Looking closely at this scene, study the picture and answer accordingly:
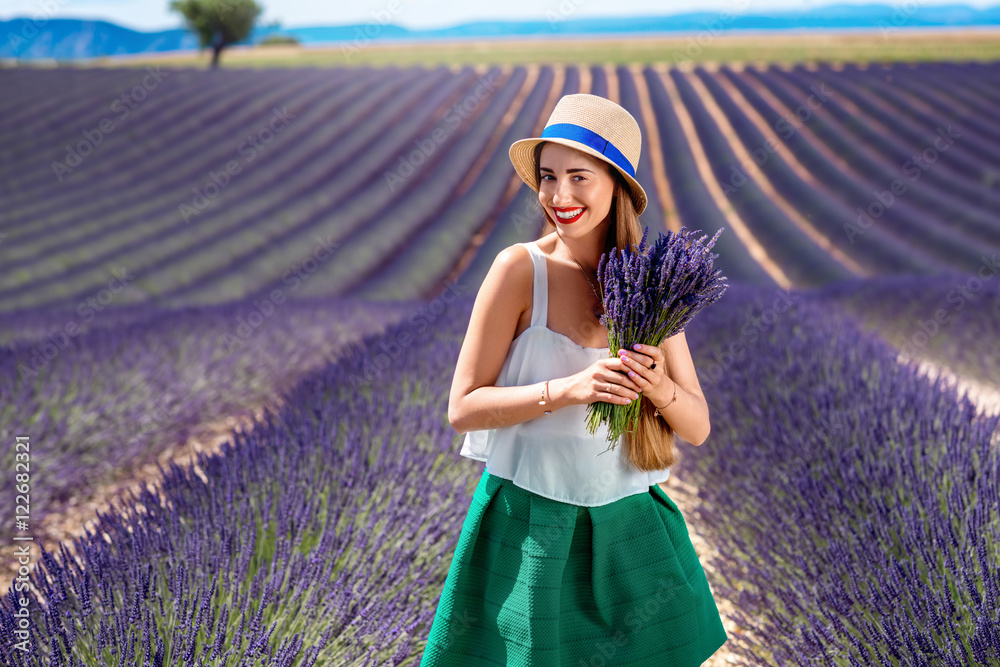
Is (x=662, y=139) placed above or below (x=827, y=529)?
above

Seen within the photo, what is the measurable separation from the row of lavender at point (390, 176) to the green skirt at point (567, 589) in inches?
251

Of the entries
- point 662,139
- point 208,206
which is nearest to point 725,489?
point 208,206

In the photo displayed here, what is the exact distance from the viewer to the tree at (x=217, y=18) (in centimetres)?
2978

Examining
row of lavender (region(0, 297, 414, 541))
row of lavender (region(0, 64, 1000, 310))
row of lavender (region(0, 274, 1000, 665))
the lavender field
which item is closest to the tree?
row of lavender (region(0, 64, 1000, 310))

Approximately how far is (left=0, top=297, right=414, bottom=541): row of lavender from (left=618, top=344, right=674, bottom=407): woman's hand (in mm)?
2847

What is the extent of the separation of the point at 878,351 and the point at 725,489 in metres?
1.45

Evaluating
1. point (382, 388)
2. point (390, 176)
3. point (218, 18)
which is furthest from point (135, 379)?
point (218, 18)

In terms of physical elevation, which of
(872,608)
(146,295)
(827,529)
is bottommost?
(872,608)

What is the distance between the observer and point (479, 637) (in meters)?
1.23

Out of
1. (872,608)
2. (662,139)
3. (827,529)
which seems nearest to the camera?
(872,608)

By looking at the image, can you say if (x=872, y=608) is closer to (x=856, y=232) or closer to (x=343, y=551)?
(x=343, y=551)

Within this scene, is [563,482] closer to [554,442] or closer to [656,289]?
[554,442]

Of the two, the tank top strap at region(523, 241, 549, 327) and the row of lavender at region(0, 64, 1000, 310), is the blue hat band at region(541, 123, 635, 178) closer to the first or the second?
the tank top strap at region(523, 241, 549, 327)

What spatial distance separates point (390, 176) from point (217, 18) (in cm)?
2459
